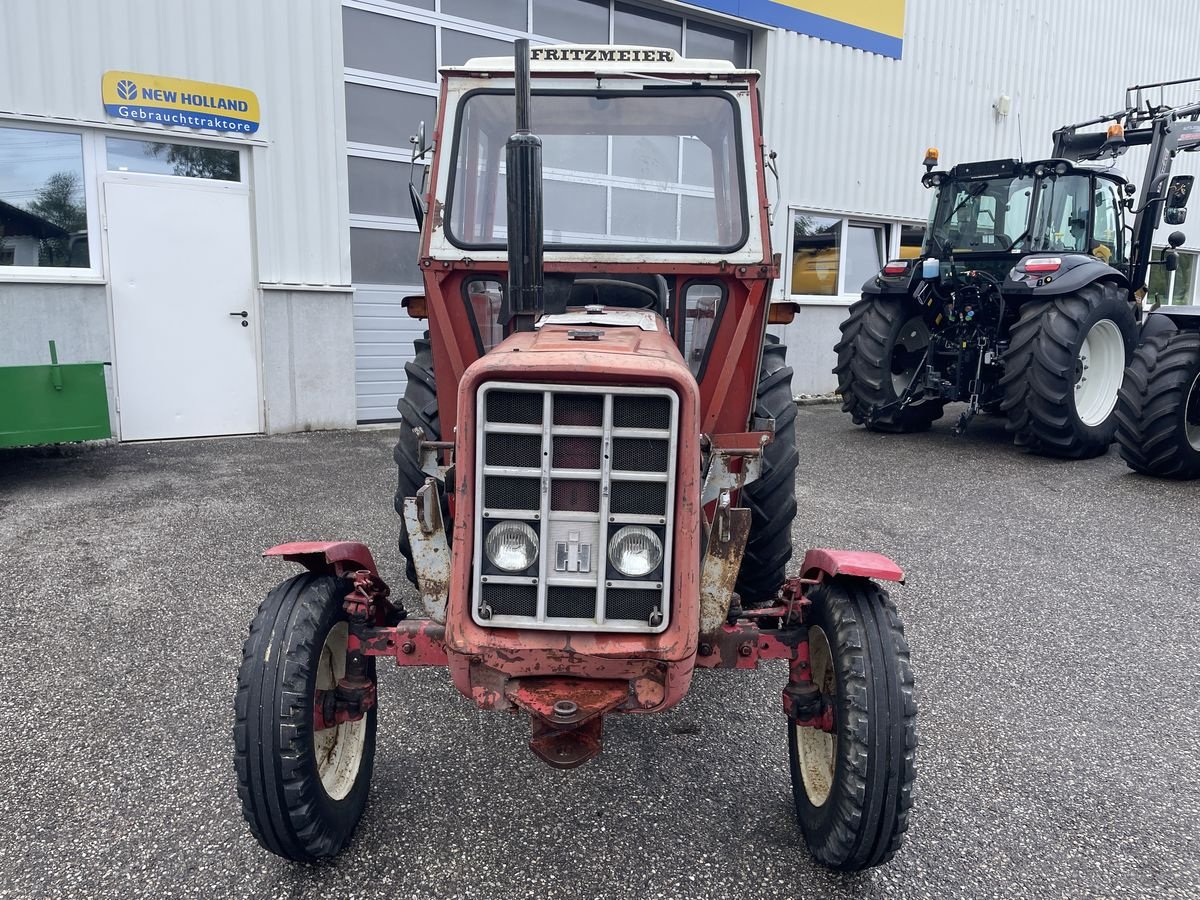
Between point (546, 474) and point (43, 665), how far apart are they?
2.53 m

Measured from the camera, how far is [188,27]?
278 inches

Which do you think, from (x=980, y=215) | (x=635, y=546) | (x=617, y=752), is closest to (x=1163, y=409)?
(x=980, y=215)

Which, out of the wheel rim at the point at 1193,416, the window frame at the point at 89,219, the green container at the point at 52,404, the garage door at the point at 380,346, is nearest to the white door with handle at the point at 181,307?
the window frame at the point at 89,219

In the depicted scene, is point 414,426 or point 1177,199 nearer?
point 414,426

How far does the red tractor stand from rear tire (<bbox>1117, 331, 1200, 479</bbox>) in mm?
4722

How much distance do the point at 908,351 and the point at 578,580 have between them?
7.24 metres

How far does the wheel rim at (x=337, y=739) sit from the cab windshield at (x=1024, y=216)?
732 cm

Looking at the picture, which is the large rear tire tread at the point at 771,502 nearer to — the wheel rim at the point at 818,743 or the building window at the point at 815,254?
the wheel rim at the point at 818,743

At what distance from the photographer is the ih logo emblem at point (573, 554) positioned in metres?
2.04

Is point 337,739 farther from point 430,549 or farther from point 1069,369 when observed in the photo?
point 1069,369

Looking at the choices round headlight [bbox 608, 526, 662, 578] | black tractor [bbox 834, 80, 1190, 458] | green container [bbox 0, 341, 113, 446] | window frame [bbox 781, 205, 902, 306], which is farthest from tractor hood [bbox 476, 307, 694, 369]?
window frame [bbox 781, 205, 902, 306]

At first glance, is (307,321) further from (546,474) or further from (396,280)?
(546,474)

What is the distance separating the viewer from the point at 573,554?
2.04 meters

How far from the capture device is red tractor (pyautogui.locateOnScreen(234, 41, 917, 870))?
2.00 m
